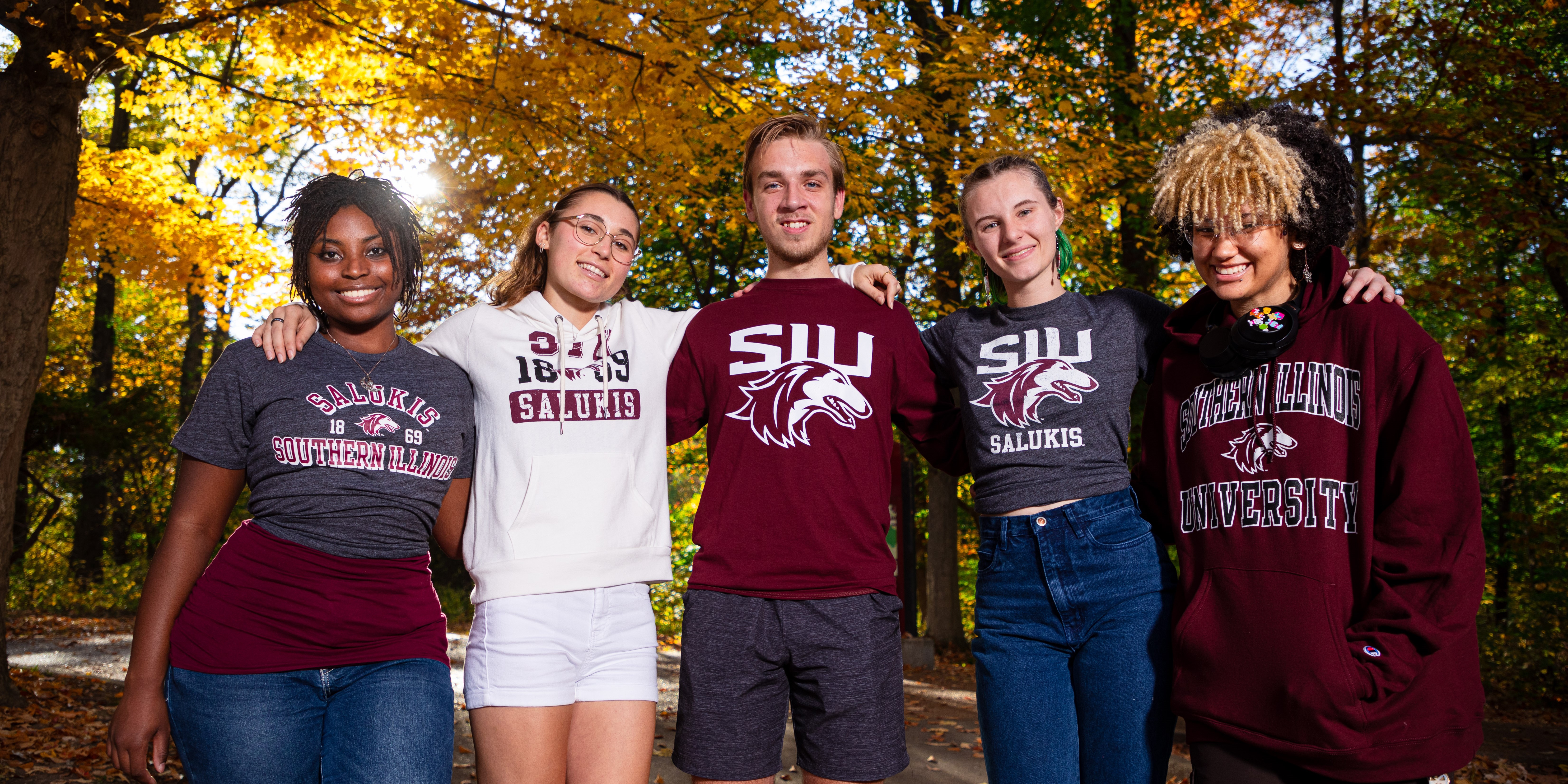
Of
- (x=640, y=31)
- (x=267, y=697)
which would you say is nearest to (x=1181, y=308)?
(x=267, y=697)

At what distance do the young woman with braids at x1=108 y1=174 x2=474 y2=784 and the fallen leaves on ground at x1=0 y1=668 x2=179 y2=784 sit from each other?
3211 mm

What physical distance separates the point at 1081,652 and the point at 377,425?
6.42 feet

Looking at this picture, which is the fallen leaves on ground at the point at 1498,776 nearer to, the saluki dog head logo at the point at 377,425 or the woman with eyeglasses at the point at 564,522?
the woman with eyeglasses at the point at 564,522

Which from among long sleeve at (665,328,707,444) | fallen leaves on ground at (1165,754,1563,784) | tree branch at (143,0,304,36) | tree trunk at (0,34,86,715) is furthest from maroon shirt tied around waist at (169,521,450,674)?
fallen leaves on ground at (1165,754,1563,784)

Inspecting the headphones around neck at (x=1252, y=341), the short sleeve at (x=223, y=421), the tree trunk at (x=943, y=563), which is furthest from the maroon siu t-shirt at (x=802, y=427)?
the tree trunk at (x=943, y=563)

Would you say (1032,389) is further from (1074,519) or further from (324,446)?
(324,446)

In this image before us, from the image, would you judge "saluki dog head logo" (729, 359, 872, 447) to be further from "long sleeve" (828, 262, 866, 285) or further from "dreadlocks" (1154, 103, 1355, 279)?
"dreadlocks" (1154, 103, 1355, 279)

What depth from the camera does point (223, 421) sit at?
243cm

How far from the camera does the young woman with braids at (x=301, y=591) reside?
2.31 m

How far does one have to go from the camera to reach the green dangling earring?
3.16m

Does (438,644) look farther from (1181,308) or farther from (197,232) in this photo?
(197,232)

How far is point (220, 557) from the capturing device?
7.99ft

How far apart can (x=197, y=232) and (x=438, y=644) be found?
298 inches

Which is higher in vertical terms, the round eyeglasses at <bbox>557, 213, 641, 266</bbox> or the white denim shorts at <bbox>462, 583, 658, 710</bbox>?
the round eyeglasses at <bbox>557, 213, 641, 266</bbox>
